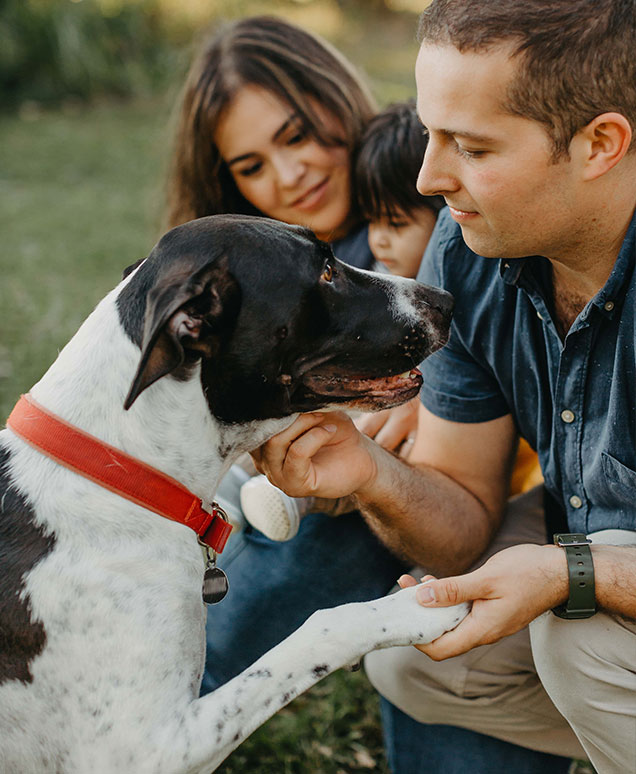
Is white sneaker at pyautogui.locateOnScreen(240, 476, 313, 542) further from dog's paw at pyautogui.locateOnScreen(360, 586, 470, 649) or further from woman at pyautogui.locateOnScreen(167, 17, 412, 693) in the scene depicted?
dog's paw at pyautogui.locateOnScreen(360, 586, 470, 649)

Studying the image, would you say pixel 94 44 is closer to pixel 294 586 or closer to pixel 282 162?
pixel 282 162

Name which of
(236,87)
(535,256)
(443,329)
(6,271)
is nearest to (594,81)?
(535,256)

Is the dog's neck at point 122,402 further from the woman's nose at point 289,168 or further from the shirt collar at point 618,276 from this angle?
the woman's nose at point 289,168

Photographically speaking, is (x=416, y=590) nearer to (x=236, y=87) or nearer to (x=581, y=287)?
(x=581, y=287)

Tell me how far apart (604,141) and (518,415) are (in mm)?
943

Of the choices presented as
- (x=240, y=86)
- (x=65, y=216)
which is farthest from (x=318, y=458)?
(x=65, y=216)

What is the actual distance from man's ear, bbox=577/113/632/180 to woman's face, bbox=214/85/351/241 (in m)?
1.74

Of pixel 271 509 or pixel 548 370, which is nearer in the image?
pixel 548 370

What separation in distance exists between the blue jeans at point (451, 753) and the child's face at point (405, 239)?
5.69ft

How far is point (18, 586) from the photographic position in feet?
6.84

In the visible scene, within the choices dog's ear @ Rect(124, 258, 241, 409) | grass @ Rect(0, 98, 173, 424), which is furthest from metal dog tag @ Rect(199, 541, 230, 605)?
grass @ Rect(0, 98, 173, 424)

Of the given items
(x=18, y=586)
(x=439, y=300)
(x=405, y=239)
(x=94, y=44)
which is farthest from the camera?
(x=94, y=44)

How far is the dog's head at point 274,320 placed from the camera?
2.17m

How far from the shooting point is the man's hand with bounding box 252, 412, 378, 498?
2.51 meters
